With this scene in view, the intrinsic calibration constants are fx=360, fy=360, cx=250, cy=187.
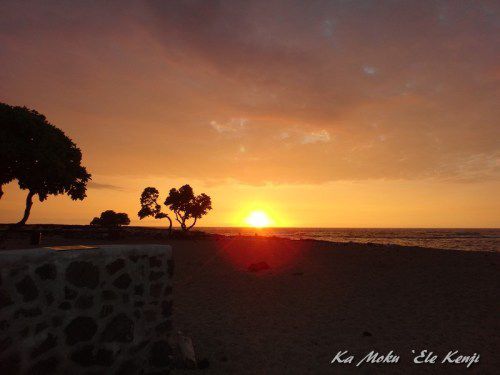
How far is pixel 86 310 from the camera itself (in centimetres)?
555

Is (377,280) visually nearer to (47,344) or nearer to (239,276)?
(239,276)

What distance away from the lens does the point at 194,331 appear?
9109mm

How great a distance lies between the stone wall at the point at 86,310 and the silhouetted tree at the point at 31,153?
1696cm

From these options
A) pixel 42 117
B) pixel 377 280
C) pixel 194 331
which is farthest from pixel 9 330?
pixel 42 117

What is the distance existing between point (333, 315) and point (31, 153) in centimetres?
1813

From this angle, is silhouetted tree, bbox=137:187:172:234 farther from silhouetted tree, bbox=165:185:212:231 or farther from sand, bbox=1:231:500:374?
sand, bbox=1:231:500:374

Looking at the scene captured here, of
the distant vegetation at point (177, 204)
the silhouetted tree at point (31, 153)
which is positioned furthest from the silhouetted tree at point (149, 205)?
the silhouetted tree at point (31, 153)

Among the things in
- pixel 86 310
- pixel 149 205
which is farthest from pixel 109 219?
pixel 86 310

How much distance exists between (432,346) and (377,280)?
25.1 feet

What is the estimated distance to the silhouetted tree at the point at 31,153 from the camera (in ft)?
64.3

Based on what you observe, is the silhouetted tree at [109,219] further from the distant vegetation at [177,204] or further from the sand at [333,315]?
the sand at [333,315]

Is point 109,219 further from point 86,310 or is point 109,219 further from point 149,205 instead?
point 86,310

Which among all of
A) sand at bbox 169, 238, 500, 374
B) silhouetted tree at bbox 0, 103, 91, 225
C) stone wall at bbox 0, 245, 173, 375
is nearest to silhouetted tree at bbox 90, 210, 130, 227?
silhouetted tree at bbox 0, 103, 91, 225

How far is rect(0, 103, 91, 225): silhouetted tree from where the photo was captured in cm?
1961
